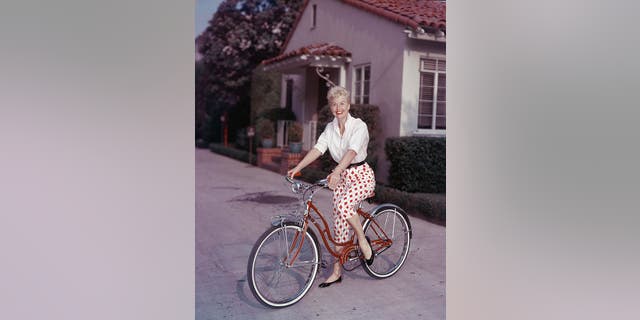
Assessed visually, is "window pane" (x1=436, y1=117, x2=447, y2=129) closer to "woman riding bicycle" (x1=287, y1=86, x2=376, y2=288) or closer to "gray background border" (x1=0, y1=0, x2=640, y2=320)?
"woman riding bicycle" (x1=287, y1=86, x2=376, y2=288)

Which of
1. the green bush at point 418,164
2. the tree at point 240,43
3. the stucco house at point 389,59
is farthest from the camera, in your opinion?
the tree at point 240,43

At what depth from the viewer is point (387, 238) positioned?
13.3 ft

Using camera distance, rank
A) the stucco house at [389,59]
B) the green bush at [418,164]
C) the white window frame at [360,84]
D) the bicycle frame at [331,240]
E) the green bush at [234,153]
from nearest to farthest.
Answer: the bicycle frame at [331,240] → the green bush at [418,164] → the stucco house at [389,59] → the white window frame at [360,84] → the green bush at [234,153]

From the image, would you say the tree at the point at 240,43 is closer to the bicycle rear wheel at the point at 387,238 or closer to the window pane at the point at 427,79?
the window pane at the point at 427,79

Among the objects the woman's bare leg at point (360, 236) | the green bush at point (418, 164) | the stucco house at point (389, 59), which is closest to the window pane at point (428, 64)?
the stucco house at point (389, 59)

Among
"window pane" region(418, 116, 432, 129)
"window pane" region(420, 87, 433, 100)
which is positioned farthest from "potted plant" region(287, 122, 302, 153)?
"window pane" region(420, 87, 433, 100)

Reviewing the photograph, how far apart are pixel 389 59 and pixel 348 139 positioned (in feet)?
17.4

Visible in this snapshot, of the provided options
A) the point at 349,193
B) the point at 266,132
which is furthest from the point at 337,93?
the point at 266,132

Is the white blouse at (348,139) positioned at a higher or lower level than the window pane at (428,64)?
lower

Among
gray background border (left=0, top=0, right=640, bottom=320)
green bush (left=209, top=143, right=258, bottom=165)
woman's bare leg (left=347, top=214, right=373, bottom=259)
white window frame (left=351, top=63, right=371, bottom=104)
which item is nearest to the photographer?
gray background border (left=0, top=0, right=640, bottom=320)

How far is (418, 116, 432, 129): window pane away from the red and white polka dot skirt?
16.0ft

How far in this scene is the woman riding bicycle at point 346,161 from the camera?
3541mm

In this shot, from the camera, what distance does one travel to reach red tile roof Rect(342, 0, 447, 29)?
25.9 feet

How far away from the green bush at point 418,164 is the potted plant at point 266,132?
4.99m
